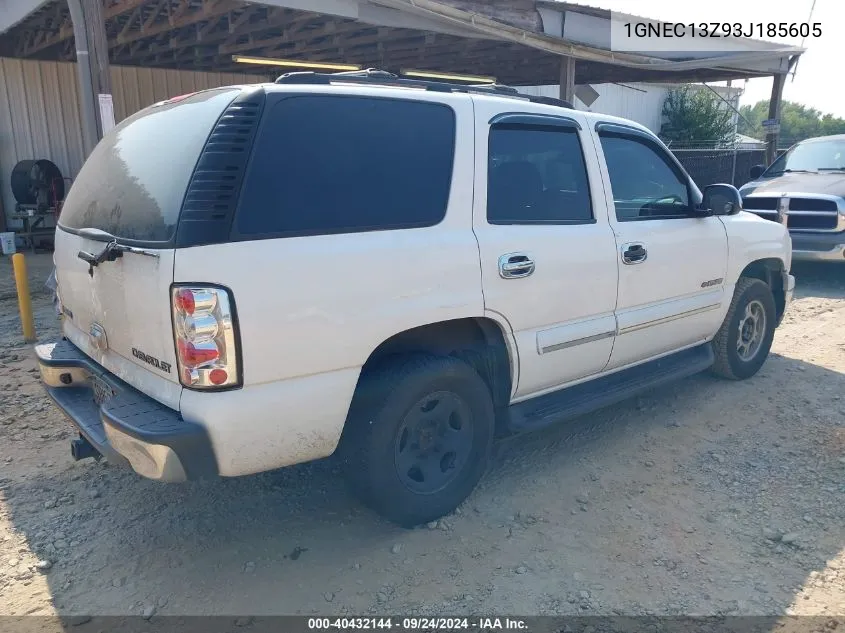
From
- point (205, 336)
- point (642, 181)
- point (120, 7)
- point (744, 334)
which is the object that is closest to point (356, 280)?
point (205, 336)

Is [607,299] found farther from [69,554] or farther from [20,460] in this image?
[20,460]

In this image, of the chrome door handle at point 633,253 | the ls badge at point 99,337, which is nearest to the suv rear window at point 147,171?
the ls badge at point 99,337

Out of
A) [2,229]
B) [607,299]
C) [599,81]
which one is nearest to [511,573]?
[607,299]

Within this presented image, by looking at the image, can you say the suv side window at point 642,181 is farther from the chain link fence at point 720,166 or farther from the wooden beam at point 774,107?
the chain link fence at point 720,166

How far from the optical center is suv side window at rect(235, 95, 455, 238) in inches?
105

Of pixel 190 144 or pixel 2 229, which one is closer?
pixel 190 144

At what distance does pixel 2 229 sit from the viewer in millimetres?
12758

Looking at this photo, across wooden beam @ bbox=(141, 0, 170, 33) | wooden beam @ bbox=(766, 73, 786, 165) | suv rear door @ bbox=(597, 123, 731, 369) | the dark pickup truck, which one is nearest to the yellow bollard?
wooden beam @ bbox=(141, 0, 170, 33)

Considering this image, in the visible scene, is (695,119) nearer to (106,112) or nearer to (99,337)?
(106,112)

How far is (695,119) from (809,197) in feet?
76.8

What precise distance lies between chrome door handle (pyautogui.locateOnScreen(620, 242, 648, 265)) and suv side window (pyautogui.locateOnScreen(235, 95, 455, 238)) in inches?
51.7

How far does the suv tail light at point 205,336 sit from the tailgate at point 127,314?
58 millimetres

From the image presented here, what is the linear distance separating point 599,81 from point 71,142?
37.8 feet

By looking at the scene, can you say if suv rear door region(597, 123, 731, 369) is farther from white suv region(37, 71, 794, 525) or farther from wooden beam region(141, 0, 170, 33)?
wooden beam region(141, 0, 170, 33)
